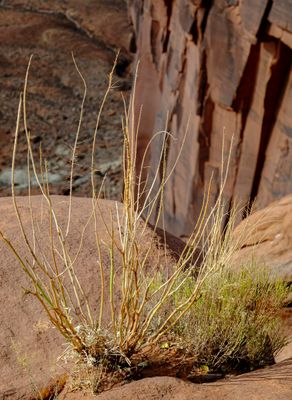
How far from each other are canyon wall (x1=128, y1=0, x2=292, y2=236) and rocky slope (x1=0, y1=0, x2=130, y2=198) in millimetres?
2576

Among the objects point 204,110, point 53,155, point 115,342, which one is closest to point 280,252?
point 115,342

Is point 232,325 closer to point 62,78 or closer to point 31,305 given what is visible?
point 31,305

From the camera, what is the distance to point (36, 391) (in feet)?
10.7

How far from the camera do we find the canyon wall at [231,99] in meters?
8.74

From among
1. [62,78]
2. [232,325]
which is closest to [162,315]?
[232,325]

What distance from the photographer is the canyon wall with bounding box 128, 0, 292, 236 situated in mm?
8742

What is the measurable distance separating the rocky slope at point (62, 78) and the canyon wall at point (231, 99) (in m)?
2.58

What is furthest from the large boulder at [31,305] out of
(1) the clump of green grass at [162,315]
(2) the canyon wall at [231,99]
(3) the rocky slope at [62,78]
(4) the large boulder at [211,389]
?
(3) the rocky slope at [62,78]

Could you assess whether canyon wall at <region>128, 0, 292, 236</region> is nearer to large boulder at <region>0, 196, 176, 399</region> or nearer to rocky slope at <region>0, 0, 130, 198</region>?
rocky slope at <region>0, 0, 130, 198</region>

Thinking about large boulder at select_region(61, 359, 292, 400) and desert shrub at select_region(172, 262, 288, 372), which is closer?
large boulder at select_region(61, 359, 292, 400)

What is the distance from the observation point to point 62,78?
733 inches

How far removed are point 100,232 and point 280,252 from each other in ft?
3.08

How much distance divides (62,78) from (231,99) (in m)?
9.43

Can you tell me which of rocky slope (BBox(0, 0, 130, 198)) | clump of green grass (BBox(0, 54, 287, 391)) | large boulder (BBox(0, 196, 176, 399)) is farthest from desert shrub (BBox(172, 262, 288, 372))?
rocky slope (BBox(0, 0, 130, 198))
